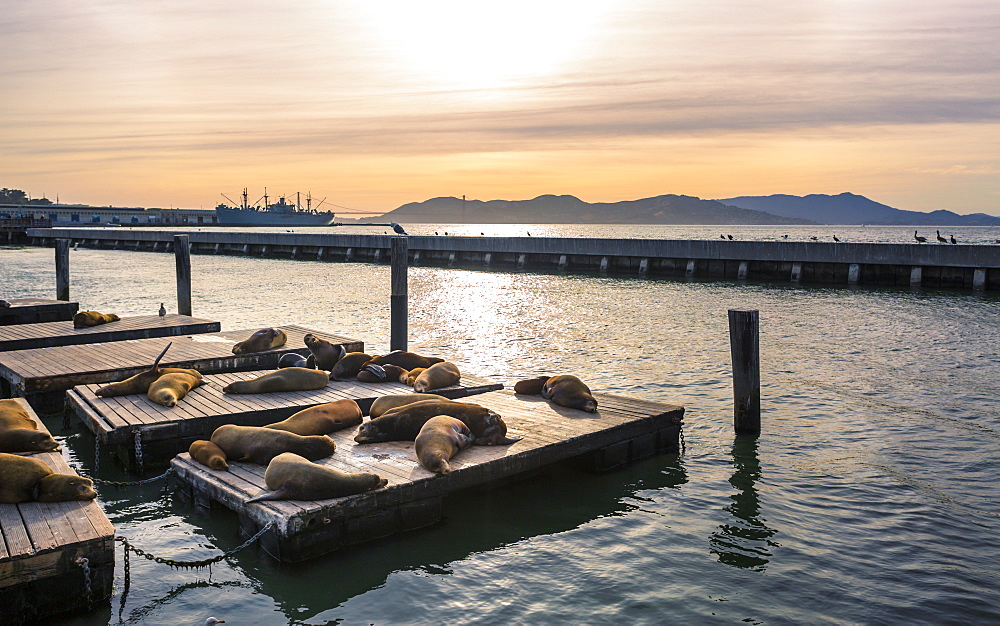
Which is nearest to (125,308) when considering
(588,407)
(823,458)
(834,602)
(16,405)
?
(16,405)

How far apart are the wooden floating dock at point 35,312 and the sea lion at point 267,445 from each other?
13.8 m

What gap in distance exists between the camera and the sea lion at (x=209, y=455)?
6.54 meters

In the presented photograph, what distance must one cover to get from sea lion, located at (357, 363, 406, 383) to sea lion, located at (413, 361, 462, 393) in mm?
449

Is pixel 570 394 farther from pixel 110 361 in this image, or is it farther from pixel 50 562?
pixel 110 361

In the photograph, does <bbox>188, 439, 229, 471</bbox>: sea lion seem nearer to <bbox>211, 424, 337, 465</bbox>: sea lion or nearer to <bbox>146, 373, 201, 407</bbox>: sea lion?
<bbox>211, 424, 337, 465</bbox>: sea lion

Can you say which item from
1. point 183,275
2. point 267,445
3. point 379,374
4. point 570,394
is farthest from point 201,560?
point 183,275

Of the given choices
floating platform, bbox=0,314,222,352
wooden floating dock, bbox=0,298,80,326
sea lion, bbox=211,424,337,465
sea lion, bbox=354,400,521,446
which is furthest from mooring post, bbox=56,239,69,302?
sea lion, bbox=354,400,521,446

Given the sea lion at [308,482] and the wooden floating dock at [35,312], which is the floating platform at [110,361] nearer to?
the sea lion at [308,482]

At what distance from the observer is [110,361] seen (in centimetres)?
1116

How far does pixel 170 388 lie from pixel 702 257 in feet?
96.1

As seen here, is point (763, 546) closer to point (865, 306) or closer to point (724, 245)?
point (865, 306)

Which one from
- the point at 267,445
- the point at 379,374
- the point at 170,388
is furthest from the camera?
the point at 379,374

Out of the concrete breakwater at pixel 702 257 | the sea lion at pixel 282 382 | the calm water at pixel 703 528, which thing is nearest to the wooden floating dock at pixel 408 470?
the calm water at pixel 703 528

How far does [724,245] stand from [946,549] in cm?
2896
